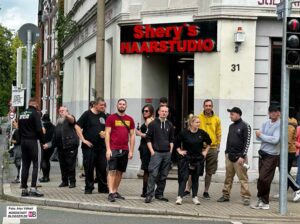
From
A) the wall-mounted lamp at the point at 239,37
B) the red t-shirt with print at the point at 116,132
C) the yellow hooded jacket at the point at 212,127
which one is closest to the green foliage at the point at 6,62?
the wall-mounted lamp at the point at 239,37

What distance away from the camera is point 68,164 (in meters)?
14.1

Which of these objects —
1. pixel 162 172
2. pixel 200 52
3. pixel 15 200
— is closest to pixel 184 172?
pixel 162 172

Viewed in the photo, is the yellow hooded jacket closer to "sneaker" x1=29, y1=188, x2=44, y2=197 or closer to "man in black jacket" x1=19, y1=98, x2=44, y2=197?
"man in black jacket" x1=19, y1=98, x2=44, y2=197

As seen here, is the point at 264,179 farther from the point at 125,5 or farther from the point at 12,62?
the point at 12,62

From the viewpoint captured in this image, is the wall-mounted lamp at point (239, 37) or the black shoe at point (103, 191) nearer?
the black shoe at point (103, 191)

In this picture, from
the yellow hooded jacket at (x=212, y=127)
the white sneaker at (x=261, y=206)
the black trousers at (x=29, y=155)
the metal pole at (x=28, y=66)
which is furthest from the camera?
the metal pole at (x=28, y=66)

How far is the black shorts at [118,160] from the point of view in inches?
459

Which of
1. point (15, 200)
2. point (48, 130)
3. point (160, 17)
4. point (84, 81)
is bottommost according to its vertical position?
point (15, 200)

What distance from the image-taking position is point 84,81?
2317 cm

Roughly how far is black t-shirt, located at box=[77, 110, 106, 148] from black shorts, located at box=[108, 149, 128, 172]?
98 cm

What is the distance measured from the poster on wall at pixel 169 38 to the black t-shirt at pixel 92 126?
397 cm

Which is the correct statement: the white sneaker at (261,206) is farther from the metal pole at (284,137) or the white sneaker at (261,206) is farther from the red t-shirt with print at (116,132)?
the red t-shirt with print at (116,132)

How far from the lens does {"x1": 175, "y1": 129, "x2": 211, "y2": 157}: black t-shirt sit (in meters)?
11.6

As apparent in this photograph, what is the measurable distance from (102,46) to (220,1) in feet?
10.8
